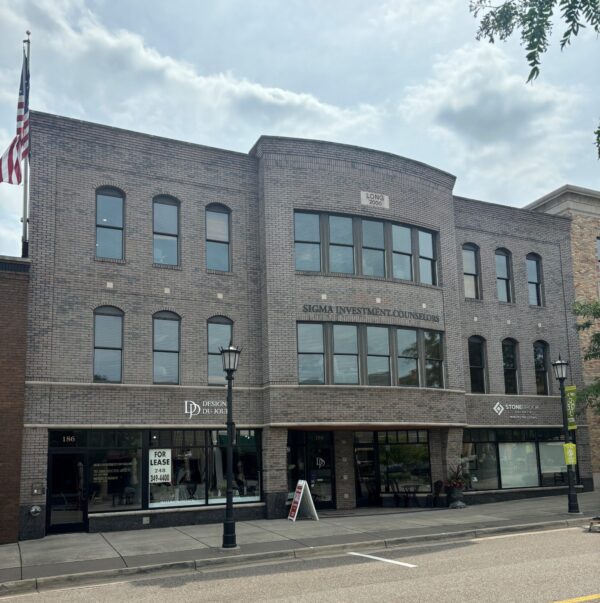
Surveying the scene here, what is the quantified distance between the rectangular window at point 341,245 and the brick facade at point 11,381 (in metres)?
9.16

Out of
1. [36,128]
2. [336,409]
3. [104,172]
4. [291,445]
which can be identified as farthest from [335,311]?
[36,128]

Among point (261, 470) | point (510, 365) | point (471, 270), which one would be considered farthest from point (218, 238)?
point (510, 365)

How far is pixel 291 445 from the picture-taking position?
2292 cm

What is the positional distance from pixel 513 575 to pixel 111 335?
12.9 metres

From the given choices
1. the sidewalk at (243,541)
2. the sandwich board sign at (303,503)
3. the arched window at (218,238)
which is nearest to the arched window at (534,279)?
the sidewalk at (243,541)

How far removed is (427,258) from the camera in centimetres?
2436

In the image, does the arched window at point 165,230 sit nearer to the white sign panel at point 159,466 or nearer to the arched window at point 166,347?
the arched window at point 166,347

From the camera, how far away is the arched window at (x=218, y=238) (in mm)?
22125

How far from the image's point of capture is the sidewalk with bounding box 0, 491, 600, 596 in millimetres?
13461

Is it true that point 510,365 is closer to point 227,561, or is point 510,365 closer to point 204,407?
point 204,407

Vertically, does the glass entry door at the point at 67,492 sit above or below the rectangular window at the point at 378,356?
below

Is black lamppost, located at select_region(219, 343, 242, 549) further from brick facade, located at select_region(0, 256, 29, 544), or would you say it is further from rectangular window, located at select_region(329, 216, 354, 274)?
rectangular window, located at select_region(329, 216, 354, 274)

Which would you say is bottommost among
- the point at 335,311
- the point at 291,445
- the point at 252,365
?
the point at 291,445

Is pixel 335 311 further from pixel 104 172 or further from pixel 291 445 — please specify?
pixel 104 172
